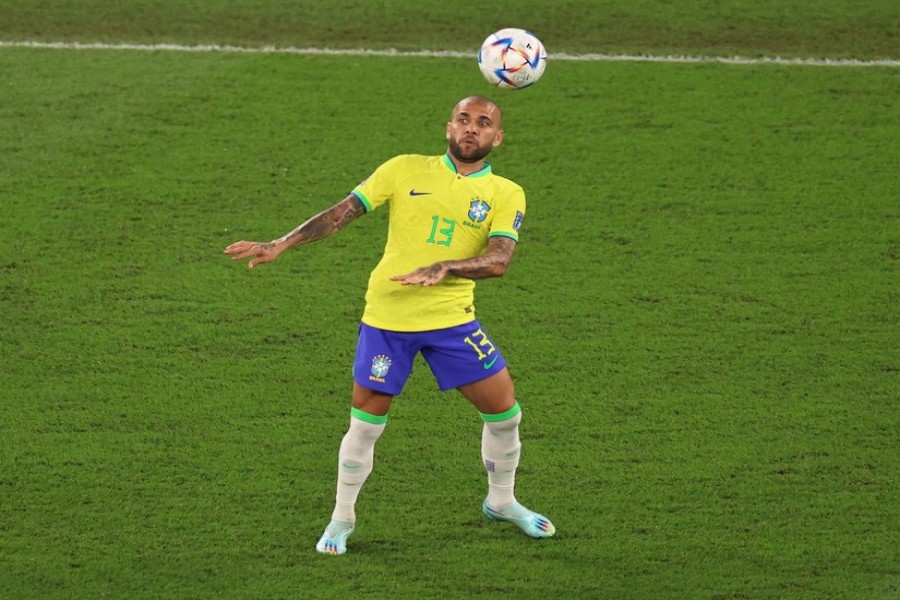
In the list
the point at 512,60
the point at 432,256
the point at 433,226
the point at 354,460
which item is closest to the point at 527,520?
the point at 354,460

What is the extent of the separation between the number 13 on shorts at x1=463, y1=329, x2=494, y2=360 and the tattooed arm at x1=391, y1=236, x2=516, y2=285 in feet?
1.16

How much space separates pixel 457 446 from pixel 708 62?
5630mm

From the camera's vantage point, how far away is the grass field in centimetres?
559

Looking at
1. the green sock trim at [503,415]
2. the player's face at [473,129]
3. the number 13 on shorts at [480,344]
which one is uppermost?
the player's face at [473,129]

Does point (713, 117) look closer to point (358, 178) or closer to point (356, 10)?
point (358, 178)

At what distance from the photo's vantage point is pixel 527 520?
5699mm

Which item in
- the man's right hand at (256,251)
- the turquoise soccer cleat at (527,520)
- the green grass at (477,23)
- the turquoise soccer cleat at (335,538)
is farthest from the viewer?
the green grass at (477,23)

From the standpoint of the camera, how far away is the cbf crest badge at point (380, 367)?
210 inches

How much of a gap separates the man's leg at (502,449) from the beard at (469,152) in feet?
2.80

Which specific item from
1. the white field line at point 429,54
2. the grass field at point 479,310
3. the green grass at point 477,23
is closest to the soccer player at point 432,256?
the grass field at point 479,310

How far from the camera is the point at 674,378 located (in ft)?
23.0

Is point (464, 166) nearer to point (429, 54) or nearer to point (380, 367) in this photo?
point (380, 367)

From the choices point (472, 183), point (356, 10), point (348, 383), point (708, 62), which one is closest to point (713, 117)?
point (708, 62)

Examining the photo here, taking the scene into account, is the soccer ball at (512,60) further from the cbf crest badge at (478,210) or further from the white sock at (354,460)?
the white sock at (354,460)
